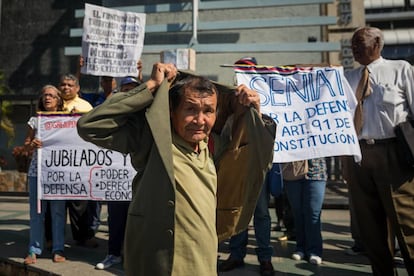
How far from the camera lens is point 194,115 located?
1.87 meters

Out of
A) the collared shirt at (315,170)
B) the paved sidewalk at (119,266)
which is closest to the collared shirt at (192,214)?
the paved sidewalk at (119,266)

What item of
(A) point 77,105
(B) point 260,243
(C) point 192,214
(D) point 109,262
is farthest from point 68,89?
(C) point 192,214

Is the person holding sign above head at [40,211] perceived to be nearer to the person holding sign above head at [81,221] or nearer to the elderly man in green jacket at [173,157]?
the person holding sign above head at [81,221]

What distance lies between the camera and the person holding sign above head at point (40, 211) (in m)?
4.08

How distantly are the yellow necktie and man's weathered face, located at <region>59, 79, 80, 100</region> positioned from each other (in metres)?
2.87

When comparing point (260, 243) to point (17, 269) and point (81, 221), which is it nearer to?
point (81, 221)

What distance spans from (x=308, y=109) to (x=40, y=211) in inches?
108

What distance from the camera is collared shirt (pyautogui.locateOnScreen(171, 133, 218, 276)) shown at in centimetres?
179

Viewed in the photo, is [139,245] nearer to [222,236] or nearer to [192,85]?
[222,236]

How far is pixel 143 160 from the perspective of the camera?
1896 mm

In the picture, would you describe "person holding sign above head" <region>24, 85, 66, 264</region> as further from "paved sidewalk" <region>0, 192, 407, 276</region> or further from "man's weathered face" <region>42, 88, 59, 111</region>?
"paved sidewalk" <region>0, 192, 407, 276</region>

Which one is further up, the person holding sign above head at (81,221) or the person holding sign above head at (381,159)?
the person holding sign above head at (381,159)

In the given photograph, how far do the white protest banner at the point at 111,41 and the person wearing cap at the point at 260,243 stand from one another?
2797 millimetres

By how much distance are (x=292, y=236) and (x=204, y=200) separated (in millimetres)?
3506
